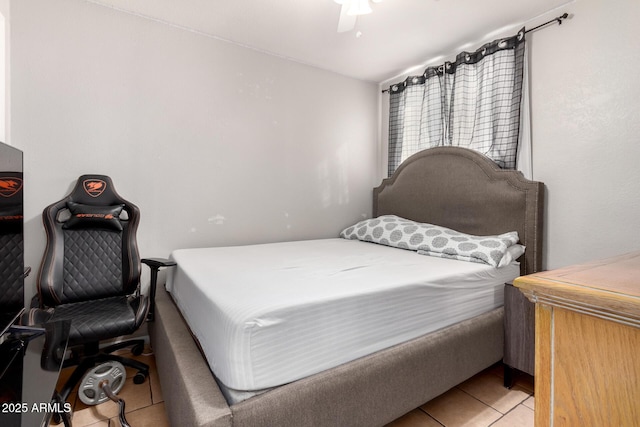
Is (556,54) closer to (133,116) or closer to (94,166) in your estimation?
(133,116)

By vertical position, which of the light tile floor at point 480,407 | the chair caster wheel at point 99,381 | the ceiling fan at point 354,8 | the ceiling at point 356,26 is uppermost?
the ceiling at point 356,26

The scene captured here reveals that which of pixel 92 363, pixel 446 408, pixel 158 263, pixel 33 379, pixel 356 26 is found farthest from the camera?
pixel 356 26

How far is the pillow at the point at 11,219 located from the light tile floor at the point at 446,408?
3.35 feet

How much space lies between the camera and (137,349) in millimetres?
2189

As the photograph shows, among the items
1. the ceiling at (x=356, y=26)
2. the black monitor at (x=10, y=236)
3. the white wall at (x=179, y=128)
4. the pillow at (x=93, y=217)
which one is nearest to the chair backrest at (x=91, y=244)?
the pillow at (x=93, y=217)

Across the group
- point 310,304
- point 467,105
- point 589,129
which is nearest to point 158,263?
point 310,304

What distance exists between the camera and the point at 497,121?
8.21 feet

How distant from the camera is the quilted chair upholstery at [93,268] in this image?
Answer: 1.74 meters

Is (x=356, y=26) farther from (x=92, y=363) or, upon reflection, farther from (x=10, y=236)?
(x=92, y=363)

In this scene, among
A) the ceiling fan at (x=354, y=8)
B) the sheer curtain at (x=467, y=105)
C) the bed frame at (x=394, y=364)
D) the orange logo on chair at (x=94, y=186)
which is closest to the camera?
the bed frame at (x=394, y=364)

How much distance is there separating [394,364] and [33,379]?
1.32m

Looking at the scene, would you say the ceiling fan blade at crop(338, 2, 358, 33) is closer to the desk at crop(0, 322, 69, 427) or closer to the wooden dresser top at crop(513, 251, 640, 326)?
the wooden dresser top at crop(513, 251, 640, 326)

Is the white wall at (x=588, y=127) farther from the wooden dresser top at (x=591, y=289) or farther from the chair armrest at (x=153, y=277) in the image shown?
the chair armrest at (x=153, y=277)

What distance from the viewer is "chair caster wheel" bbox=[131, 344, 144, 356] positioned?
2184 mm
